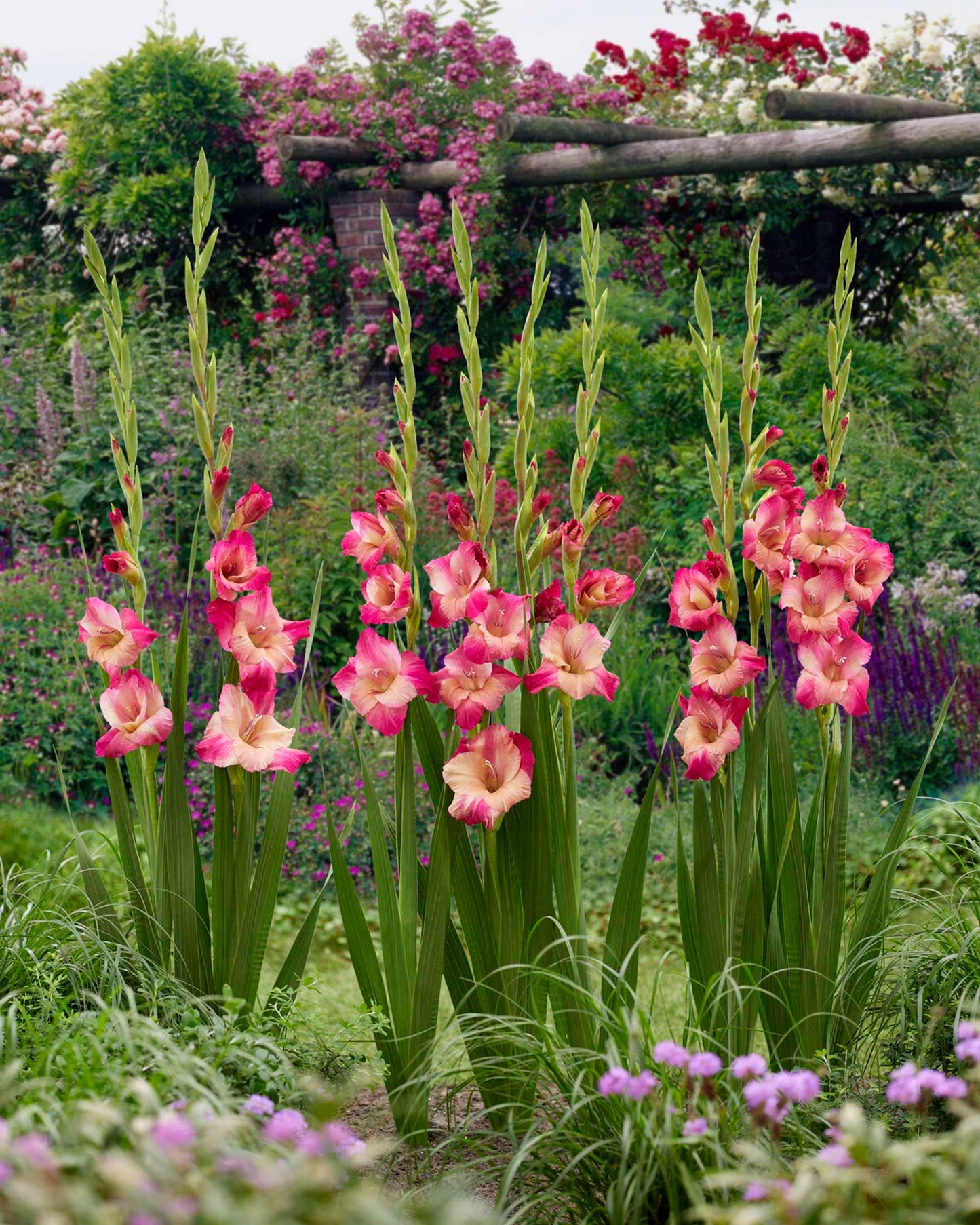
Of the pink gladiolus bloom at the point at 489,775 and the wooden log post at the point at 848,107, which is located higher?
the wooden log post at the point at 848,107

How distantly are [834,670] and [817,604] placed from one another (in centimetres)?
11

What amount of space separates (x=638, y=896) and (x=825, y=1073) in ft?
1.32

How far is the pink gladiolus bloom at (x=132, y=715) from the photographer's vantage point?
2.11m

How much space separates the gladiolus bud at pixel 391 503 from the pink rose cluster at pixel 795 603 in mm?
460

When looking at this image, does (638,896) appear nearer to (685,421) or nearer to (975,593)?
(975,593)

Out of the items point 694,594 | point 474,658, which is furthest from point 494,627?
point 694,594

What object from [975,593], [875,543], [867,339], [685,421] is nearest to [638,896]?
Result: [875,543]

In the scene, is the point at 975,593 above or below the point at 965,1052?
below

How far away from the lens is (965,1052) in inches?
54.4

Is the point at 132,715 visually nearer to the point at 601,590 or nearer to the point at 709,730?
the point at 601,590

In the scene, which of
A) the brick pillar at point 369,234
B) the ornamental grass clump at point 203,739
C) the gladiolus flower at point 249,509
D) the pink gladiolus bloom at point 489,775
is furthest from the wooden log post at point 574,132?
the pink gladiolus bloom at point 489,775

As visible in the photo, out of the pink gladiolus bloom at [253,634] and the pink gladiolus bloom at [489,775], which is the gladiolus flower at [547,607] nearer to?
the pink gladiolus bloom at [489,775]

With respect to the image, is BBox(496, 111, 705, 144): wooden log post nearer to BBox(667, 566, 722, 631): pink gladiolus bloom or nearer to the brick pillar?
the brick pillar

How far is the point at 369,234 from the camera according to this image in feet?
27.8
